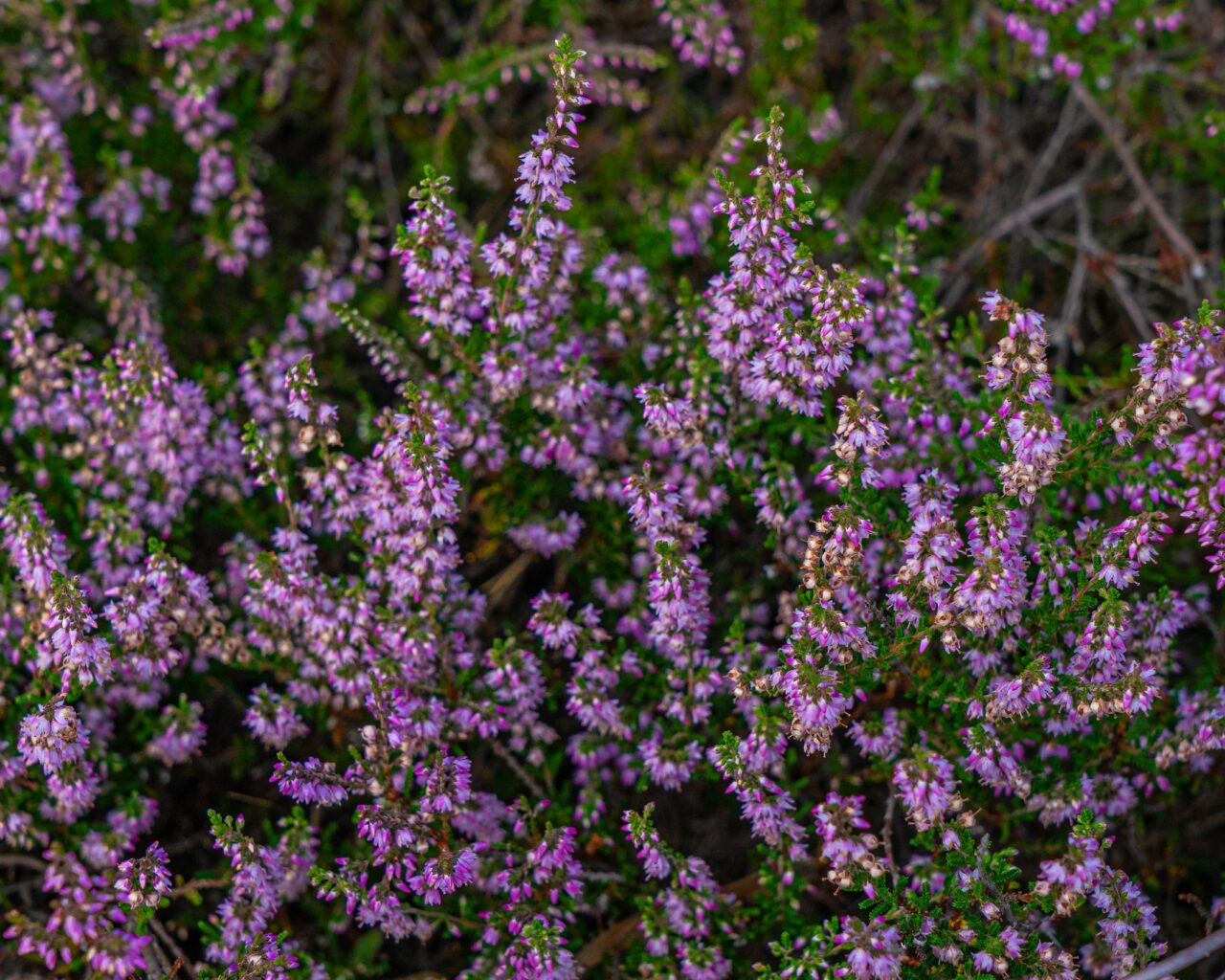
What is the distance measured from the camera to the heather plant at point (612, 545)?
3742mm

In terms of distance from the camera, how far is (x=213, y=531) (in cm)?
569

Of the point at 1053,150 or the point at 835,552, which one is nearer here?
the point at 835,552

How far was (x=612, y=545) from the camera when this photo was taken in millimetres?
4914

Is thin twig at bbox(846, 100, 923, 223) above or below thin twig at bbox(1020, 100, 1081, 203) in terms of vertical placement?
above

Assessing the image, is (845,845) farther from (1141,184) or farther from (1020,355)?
(1141,184)

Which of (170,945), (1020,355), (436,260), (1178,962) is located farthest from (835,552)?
(170,945)

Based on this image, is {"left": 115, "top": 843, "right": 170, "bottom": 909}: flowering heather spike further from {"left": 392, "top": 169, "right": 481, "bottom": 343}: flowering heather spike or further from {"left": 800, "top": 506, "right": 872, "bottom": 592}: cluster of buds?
{"left": 800, "top": 506, "right": 872, "bottom": 592}: cluster of buds

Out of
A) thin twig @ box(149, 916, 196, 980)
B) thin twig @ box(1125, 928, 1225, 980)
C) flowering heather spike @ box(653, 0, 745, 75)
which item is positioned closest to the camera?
thin twig @ box(1125, 928, 1225, 980)

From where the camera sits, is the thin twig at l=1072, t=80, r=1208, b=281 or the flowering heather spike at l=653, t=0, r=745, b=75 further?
the thin twig at l=1072, t=80, r=1208, b=281

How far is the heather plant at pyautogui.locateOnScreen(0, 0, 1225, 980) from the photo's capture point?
374cm

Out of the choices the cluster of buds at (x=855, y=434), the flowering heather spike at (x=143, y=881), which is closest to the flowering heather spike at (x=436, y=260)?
the cluster of buds at (x=855, y=434)

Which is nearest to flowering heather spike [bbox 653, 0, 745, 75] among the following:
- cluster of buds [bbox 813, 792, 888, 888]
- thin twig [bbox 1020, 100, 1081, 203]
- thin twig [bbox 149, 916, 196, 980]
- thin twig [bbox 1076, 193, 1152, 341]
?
thin twig [bbox 1020, 100, 1081, 203]

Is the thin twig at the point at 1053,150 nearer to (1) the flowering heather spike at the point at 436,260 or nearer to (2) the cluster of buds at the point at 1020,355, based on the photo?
(2) the cluster of buds at the point at 1020,355

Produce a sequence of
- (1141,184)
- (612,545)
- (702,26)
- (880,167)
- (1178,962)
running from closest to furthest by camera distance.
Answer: (1178,962) < (612,545) < (702,26) < (1141,184) < (880,167)
